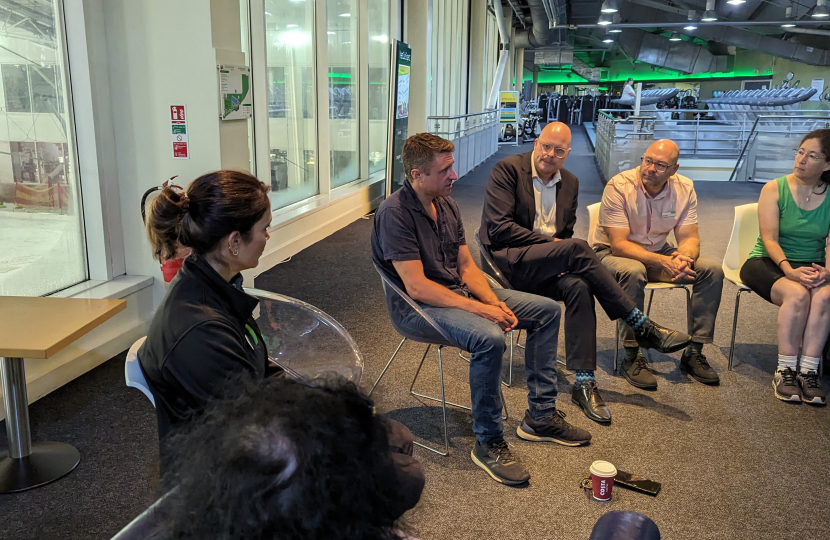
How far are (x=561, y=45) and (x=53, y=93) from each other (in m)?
24.1

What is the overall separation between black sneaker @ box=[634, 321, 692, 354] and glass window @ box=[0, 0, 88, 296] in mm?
3050

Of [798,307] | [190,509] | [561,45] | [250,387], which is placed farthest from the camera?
[561,45]

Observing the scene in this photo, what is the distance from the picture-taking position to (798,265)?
10.9ft

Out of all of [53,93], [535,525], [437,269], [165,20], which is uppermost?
[165,20]

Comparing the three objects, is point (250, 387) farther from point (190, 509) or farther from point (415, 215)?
point (415, 215)

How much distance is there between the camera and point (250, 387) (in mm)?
736

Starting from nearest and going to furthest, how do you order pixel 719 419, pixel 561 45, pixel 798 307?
pixel 719 419
pixel 798 307
pixel 561 45

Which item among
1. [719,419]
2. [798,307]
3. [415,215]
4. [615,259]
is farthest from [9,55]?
[798,307]

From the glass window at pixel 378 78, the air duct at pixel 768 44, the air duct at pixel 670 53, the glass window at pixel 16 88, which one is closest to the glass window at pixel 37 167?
the glass window at pixel 16 88

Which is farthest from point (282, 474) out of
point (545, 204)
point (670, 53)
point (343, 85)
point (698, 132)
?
point (670, 53)

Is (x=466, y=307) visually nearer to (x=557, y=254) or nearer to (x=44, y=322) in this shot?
(x=557, y=254)

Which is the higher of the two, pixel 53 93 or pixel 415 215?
pixel 53 93

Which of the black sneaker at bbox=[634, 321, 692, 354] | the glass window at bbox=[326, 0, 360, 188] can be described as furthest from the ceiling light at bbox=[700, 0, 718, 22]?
the black sneaker at bbox=[634, 321, 692, 354]

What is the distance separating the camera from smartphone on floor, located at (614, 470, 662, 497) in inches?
91.6
